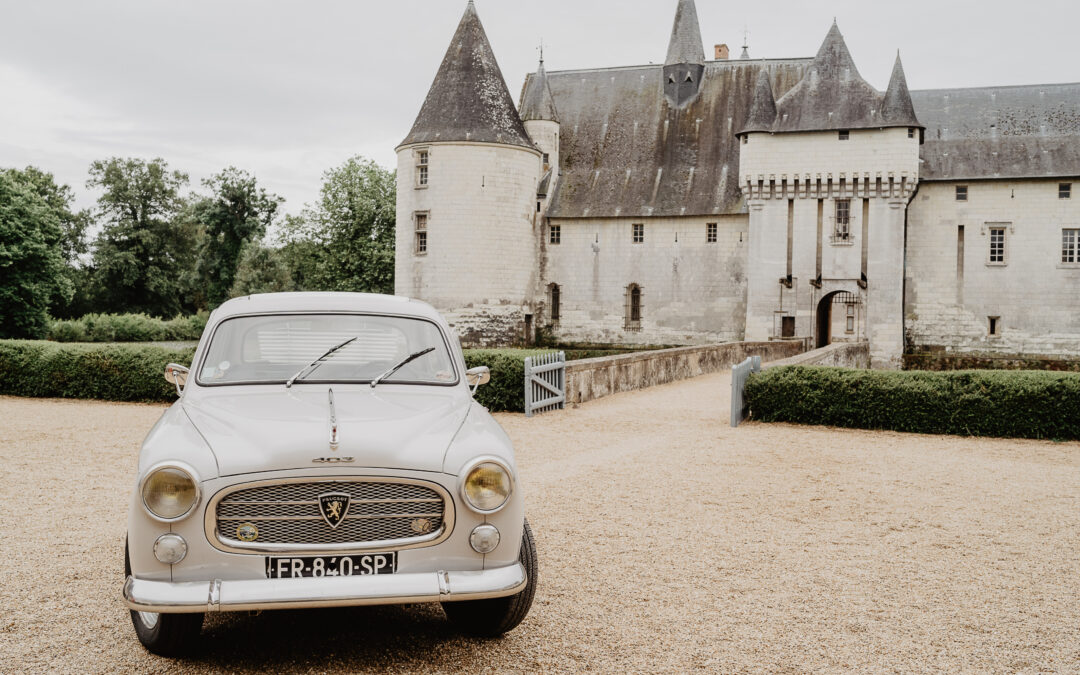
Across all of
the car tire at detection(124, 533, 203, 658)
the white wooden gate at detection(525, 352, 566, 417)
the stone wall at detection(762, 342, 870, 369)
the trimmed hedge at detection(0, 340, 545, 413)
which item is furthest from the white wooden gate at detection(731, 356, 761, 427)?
the car tire at detection(124, 533, 203, 658)

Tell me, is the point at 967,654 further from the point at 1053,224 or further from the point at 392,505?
the point at 1053,224

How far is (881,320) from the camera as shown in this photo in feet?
120

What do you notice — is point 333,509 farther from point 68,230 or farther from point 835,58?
point 68,230

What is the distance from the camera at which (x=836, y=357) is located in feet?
79.2

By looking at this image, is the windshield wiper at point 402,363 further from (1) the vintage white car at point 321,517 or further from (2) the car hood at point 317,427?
(1) the vintage white car at point 321,517

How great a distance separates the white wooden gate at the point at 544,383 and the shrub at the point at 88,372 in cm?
645

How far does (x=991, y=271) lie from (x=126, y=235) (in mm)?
49524

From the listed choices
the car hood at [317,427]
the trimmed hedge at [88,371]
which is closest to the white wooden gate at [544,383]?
the trimmed hedge at [88,371]

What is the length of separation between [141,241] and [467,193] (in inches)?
1248

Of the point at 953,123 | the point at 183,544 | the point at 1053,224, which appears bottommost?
the point at 183,544

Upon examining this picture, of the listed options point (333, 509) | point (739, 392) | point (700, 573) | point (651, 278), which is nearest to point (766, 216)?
point (651, 278)

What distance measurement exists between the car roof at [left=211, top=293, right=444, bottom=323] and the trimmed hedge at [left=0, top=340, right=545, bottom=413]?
1066 centimetres

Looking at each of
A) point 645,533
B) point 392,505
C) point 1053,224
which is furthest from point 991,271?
point 392,505

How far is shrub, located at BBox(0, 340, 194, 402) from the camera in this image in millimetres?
17422
